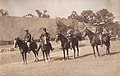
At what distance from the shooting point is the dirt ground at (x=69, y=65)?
345cm

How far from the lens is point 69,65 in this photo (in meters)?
3.58

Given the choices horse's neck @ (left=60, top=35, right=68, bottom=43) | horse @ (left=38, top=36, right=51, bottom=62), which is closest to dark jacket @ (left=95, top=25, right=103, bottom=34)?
horse's neck @ (left=60, top=35, right=68, bottom=43)

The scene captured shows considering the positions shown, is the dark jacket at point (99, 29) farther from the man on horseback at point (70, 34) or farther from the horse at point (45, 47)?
the horse at point (45, 47)

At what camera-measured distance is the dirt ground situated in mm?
3453

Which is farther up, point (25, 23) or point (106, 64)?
point (25, 23)

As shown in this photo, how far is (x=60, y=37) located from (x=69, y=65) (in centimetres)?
28

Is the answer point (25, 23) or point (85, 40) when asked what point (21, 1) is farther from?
point (85, 40)

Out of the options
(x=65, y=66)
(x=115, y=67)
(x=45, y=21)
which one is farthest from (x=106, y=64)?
(x=45, y=21)

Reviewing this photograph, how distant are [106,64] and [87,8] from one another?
0.41m

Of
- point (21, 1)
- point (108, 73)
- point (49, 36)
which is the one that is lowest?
point (108, 73)

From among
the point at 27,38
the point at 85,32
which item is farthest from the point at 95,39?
the point at 27,38

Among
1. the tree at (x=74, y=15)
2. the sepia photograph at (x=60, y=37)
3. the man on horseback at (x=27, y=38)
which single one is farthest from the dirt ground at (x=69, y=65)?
the tree at (x=74, y=15)

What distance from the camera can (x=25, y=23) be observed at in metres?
3.79

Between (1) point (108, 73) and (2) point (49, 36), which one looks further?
(2) point (49, 36)
